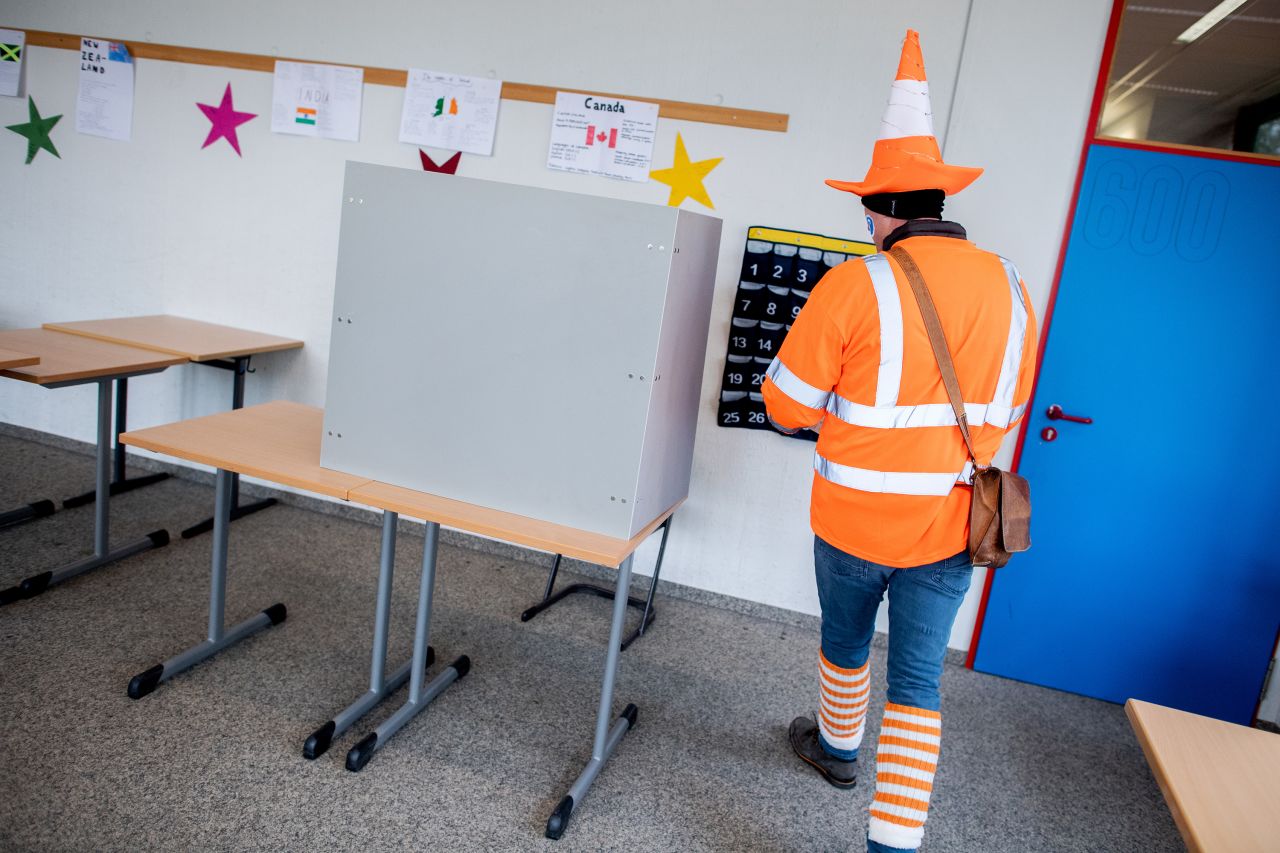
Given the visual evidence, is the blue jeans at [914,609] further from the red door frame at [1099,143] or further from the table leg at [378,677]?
the red door frame at [1099,143]

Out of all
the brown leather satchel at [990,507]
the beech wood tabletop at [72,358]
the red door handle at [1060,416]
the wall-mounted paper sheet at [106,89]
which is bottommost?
the beech wood tabletop at [72,358]

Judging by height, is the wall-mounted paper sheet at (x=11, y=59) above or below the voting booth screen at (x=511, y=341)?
above

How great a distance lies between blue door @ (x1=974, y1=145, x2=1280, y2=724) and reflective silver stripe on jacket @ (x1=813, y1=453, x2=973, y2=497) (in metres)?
1.27

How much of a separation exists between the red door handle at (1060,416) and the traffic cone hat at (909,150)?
1.26 m

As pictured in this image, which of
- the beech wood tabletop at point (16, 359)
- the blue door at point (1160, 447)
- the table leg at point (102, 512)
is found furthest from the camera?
the table leg at point (102, 512)

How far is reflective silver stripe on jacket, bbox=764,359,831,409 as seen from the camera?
1.83 m

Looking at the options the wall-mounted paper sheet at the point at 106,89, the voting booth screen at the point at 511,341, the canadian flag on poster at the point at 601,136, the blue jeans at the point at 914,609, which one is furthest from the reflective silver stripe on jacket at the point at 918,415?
the wall-mounted paper sheet at the point at 106,89

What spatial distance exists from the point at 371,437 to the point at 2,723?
3.66 ft

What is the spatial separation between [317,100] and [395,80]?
347 mm

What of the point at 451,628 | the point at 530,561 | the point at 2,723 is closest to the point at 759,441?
the point at 530,561

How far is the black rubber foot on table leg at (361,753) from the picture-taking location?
2043 millimetres

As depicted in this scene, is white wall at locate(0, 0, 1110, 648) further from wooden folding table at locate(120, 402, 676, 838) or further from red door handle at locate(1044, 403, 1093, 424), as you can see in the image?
wooden folding table at locate(120, 402, 676, 838)

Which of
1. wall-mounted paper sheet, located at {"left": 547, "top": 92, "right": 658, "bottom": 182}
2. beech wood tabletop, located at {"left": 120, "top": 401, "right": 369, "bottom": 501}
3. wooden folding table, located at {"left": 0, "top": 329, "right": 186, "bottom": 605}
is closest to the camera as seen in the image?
beech wood tabletop, located at {"left": 120, "top": 401, "right": 369, "bottom": 501}

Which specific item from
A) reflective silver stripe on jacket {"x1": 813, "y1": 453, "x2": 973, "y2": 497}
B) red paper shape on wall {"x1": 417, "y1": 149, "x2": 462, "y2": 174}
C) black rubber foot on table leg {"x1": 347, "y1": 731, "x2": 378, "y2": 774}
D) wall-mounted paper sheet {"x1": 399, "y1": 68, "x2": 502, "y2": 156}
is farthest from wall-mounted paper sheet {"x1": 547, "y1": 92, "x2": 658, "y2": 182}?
black rubber foot on table leg {"x1": 347, "y1": 731, "x2": 378, "y2": 774}
